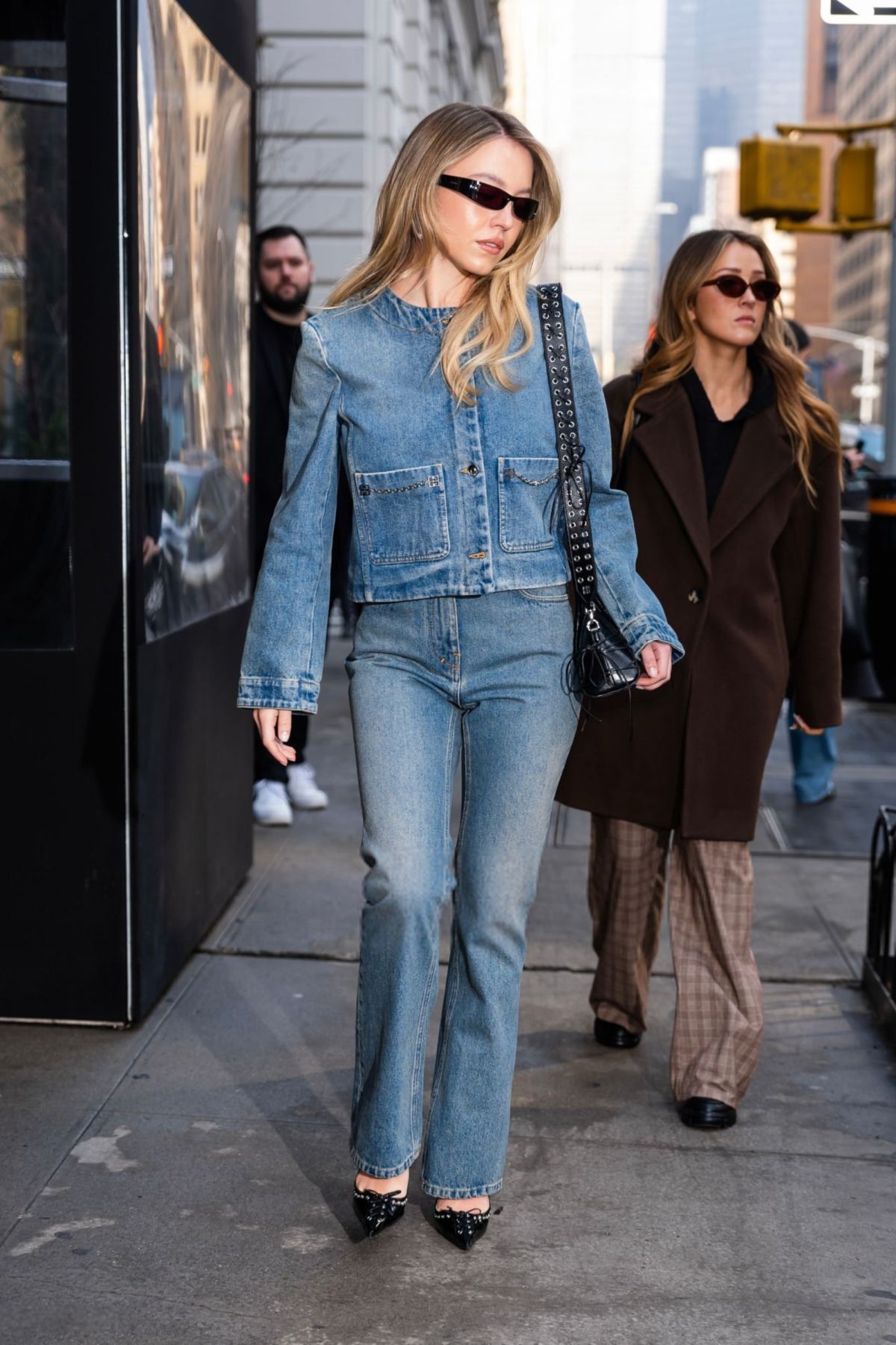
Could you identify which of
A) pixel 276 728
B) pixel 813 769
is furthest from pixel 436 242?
pixel 813 769

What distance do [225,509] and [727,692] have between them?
1.97 meters

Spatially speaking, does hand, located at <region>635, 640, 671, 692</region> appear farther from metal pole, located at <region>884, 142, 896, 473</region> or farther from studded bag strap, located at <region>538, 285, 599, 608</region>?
metal pole, located at <region>884, 142, 896, 473</region>

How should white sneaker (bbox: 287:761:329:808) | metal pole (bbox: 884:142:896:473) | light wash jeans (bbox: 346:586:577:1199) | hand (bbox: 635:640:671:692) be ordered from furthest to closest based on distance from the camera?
1. metal pole (bbox: 884:142:896:473)
2. white sneaker (bbox: 287:761:329:808)
3. hand (bbox: 635:640:671:692)
4. light wash jeans (bbox: 346:586:577:1199)

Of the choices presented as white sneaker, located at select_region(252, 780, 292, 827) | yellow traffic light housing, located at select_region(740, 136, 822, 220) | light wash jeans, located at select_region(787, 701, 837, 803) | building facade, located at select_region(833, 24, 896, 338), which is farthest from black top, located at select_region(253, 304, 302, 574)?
building facade, located at select_region(833, 24, 896, 338)

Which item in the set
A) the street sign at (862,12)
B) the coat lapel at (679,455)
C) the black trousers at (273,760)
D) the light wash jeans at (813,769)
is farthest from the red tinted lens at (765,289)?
the light wash jeans at (813,769)

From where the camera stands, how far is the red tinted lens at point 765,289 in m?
3.94

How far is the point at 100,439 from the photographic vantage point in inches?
160

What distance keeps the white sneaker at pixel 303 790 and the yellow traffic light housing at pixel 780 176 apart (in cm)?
750

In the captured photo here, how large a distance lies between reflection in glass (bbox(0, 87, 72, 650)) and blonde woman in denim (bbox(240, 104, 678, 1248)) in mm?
1344

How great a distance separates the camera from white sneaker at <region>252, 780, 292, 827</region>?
667 centimetres

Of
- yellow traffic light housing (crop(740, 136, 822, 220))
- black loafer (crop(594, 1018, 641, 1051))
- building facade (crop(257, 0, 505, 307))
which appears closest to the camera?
black loafer (crop(594, 1018, 641, 1051))

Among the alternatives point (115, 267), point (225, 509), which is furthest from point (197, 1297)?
point (225, 509)

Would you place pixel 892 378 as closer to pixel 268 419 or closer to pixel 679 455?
pixel 268 419

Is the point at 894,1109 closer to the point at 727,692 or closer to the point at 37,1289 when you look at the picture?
the point at 727,692
